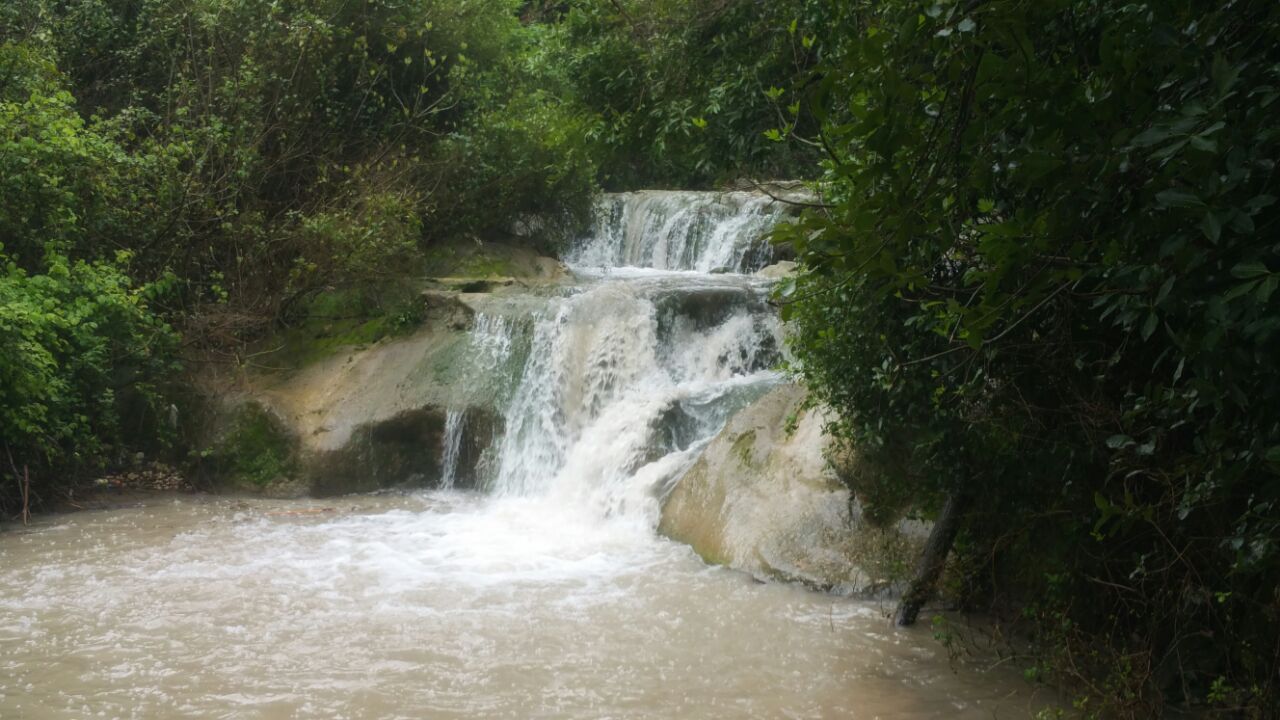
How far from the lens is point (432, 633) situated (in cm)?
656

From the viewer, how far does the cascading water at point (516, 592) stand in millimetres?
5570

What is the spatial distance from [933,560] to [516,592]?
9.03 ft

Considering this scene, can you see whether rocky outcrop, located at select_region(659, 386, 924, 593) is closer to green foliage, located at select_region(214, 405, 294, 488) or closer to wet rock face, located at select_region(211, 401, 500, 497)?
A: wet rock face, located at select_region(211, 401, 500, 497)

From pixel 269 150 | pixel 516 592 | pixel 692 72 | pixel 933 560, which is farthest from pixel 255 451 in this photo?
pixel 933 560

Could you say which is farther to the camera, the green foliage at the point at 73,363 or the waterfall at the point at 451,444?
the waterfall at the point at 451,444

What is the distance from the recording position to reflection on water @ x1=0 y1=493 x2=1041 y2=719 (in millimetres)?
5484

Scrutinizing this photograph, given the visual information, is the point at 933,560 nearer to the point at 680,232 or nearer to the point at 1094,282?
the point at 1094,282

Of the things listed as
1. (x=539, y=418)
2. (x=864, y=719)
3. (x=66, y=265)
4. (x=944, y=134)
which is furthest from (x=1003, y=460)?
(x=66, y=265)

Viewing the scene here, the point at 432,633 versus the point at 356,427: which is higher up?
the point at 356,427

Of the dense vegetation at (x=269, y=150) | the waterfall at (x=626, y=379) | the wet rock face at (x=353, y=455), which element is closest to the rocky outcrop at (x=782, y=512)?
the waterfall at (x=626, y=379)

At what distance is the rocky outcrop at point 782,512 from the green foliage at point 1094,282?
4.78ft

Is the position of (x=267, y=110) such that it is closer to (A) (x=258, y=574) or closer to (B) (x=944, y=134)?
(A) (x=258, y=574)

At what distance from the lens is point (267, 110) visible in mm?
12617

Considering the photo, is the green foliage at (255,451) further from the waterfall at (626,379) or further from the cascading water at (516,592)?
the waterfall at (626,379)
